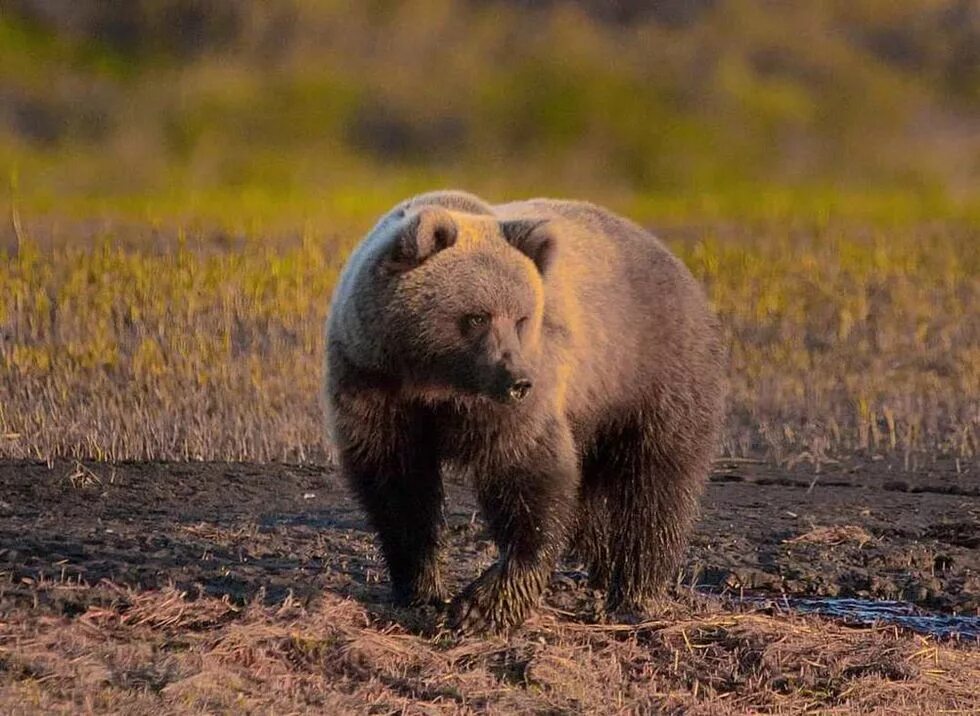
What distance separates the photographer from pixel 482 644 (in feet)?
19.7

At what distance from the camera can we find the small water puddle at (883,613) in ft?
22.9

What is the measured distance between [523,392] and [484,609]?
99 centimetres

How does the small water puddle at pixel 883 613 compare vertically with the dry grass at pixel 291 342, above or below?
below

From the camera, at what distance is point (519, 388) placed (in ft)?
18.6

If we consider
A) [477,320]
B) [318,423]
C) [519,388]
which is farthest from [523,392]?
[318,423]

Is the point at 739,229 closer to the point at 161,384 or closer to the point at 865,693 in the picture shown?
the point at 161,384

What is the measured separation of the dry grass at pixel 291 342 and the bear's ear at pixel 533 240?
4.79 metres

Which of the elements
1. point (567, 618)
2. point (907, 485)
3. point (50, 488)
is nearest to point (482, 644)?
point (567, 618)

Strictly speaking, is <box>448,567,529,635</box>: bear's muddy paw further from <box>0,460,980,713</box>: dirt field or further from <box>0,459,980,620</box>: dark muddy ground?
<box>0,459,980,620</box>: dark muddy ground

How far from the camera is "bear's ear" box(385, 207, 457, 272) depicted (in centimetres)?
576

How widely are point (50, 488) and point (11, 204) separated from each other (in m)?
4.71

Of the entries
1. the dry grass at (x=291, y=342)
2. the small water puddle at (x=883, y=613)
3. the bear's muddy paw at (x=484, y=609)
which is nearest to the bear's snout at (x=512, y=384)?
the bear's muddy paw at (x=484, y=609)

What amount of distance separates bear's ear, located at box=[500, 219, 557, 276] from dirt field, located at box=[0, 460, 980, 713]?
1394mm

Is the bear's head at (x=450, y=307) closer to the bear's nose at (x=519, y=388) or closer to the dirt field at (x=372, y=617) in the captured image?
the bear's nose at (x=519, y=388)
